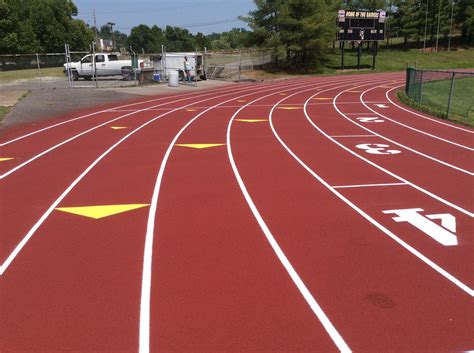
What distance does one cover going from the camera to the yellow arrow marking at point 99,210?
6.43 metres

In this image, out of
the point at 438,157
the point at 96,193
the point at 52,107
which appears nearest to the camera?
the point at 96,193

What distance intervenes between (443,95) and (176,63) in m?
18.9

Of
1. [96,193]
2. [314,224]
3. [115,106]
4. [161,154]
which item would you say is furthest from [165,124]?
[314,224]

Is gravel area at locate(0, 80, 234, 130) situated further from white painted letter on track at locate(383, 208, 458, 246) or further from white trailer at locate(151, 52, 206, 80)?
white painted letter on track at locate(383, 208, 458, 246)

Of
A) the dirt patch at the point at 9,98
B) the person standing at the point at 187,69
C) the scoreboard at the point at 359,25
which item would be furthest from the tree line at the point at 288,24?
the dirt patch at the point at 9,98

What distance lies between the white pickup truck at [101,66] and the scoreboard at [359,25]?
18.4 meters

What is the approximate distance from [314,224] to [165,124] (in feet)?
31.5

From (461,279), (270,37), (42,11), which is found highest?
(42,11)

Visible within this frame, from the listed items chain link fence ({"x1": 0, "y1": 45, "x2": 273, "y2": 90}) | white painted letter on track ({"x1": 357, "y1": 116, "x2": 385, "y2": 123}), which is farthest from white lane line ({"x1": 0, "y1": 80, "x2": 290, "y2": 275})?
chain link fence ({"x1": 0, "y1": 45, "x2": 273, "y2": 90})

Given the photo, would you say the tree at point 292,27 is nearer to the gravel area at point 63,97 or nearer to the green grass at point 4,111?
the gravel area at point 63,97

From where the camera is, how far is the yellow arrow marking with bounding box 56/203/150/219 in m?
6.43

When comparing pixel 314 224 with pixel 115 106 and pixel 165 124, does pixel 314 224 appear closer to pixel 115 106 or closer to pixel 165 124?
pixel 165 124

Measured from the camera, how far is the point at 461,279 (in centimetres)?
459

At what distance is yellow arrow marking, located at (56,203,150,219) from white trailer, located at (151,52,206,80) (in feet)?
86.9
